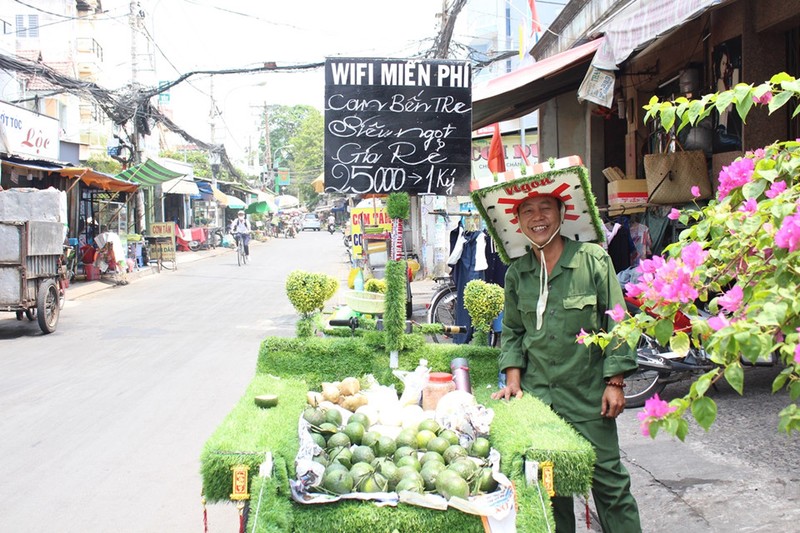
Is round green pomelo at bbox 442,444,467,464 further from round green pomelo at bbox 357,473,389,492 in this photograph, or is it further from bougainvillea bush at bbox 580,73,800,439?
bougainvillea bush at bbox 580,73,800,439

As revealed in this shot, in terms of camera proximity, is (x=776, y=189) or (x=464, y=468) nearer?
(x=776, y=189)

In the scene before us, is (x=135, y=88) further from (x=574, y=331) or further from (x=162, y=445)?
(x=574, y=331)

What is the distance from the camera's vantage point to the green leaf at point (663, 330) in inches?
65.4

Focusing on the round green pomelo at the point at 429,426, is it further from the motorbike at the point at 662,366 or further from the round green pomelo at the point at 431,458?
the motorbike at the point at 662,366

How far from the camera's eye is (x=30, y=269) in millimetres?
11031

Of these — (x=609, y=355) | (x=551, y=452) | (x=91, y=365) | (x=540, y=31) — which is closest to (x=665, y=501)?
(x=609, y=355)

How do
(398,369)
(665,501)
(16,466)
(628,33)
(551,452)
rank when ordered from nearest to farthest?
1. (551,452)
2. (398,369)
3. (665,501)
4. (16,466)
5. (628,33)

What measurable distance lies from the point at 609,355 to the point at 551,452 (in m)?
0.63

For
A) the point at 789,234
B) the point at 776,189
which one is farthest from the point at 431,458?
the point at 789,234

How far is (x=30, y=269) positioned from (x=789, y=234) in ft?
37.9

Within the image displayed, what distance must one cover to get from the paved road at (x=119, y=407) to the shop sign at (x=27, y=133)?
4.10 m

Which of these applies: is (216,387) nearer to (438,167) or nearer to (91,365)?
(91,365)

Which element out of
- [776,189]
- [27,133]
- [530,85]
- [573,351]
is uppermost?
[27,133]

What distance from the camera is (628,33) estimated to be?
19.6 feet
